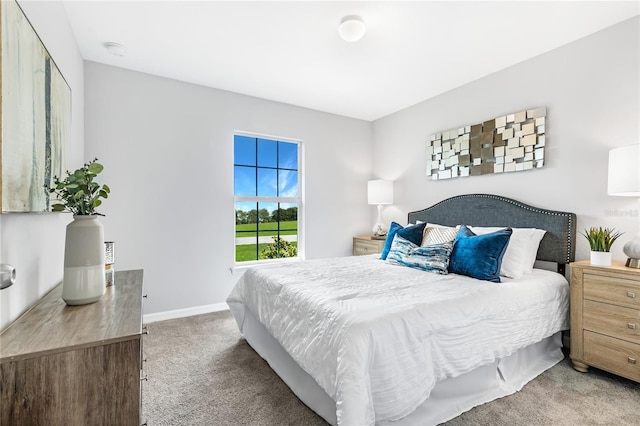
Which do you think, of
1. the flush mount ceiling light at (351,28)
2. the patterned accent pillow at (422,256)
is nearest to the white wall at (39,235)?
the flush mount ceiling light at (351,28)

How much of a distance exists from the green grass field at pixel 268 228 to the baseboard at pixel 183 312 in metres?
0.88

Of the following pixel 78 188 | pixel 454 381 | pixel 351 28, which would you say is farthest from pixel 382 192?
pixel 78 188

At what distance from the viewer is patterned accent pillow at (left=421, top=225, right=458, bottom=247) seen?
2.71m

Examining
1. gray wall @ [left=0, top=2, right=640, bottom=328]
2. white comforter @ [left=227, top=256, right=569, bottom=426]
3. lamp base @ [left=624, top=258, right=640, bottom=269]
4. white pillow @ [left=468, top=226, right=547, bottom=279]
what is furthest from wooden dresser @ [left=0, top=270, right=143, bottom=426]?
lamp base @ [left=624, top=258, right=640, bottom=269]

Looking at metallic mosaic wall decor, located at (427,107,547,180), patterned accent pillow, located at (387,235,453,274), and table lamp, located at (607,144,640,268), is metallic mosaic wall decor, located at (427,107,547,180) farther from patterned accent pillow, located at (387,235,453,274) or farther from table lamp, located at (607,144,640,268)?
patterned accent pillow, located at (387,235,453,274)

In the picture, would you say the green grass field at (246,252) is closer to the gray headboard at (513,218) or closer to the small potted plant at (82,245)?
the gray headboard at (513,218)

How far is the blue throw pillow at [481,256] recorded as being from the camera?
2.26m

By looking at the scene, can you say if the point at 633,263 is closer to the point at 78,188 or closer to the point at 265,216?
the point at 78,188

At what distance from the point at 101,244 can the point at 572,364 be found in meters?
3.17

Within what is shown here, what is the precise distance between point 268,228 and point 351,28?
2.55m

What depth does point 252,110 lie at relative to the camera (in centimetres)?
379

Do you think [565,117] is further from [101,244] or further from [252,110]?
[101,244]

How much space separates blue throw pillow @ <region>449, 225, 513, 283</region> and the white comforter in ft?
0.34

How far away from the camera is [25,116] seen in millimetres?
1269
